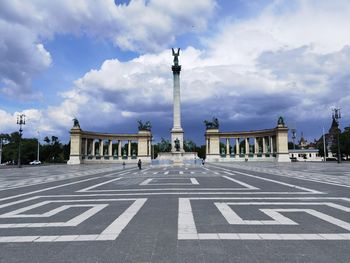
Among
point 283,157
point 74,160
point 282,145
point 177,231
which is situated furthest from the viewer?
point 74,160

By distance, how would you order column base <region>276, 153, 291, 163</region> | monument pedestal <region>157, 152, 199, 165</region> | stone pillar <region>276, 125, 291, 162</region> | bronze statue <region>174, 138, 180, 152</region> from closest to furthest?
monument pedestal <region>157, 152, 199, 165</region> → bronze statue <region>174, 138, 180, 152</region> → column base <region>276, 153, 291, 163</region> → stone pillar <region>276, 125, 291, 162</region>

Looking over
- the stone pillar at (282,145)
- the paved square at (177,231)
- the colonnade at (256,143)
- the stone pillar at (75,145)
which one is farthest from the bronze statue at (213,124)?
the paved square at (177,231)

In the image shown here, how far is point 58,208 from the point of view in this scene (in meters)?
11.3

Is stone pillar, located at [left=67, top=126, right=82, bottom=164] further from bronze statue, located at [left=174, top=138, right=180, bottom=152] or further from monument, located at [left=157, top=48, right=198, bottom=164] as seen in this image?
bronze statue, located at [left=174, top=138, right=180, bottom=152]

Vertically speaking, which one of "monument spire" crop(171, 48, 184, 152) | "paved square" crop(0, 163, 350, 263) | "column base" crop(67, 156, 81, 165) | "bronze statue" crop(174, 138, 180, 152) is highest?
"monument spire" crop(171, 48, 184, 152)

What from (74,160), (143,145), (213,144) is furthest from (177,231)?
(143,145)

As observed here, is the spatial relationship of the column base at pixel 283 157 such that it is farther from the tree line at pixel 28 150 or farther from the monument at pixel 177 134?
the tree line at pixel 28 150

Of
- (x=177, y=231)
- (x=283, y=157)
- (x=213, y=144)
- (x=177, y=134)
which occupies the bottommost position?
(x=177, y=231)

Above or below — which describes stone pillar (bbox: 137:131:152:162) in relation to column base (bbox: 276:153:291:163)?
above

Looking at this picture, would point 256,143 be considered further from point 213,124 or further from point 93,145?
point 93,145

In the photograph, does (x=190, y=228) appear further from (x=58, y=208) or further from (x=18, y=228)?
(x=58, y=208)

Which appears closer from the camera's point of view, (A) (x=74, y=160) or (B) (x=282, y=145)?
(B) (x=282, y=145)

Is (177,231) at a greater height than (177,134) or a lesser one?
lesser

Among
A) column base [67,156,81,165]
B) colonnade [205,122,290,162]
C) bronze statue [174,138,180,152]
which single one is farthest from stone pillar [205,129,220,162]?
column base [67,156,81,165]
